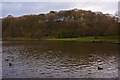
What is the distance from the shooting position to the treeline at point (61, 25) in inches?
3979

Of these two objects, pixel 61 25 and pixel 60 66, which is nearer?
pixel 60 66

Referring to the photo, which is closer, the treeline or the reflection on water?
the reflection on water

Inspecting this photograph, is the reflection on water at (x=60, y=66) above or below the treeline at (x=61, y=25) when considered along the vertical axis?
below

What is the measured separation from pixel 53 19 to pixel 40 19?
13954 mm

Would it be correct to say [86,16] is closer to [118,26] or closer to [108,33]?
[108,33]

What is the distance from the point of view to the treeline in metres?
101

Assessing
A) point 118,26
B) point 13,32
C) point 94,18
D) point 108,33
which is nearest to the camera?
point 118,26

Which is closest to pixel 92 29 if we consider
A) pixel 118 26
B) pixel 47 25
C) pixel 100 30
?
pixel 100 30

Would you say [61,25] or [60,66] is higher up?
[61,25]

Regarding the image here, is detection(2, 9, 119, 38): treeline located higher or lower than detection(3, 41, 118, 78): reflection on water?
higher

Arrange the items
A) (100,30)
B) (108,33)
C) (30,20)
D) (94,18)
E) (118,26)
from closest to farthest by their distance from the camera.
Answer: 1. (118,26)
2. (108,33)
3. (100,30)
4. (94,18)
5. (30,20)

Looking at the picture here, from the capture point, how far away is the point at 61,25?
450ft

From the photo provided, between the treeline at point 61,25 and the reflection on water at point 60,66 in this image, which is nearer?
the reflection on water at point 60,66

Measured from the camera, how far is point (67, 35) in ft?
334
